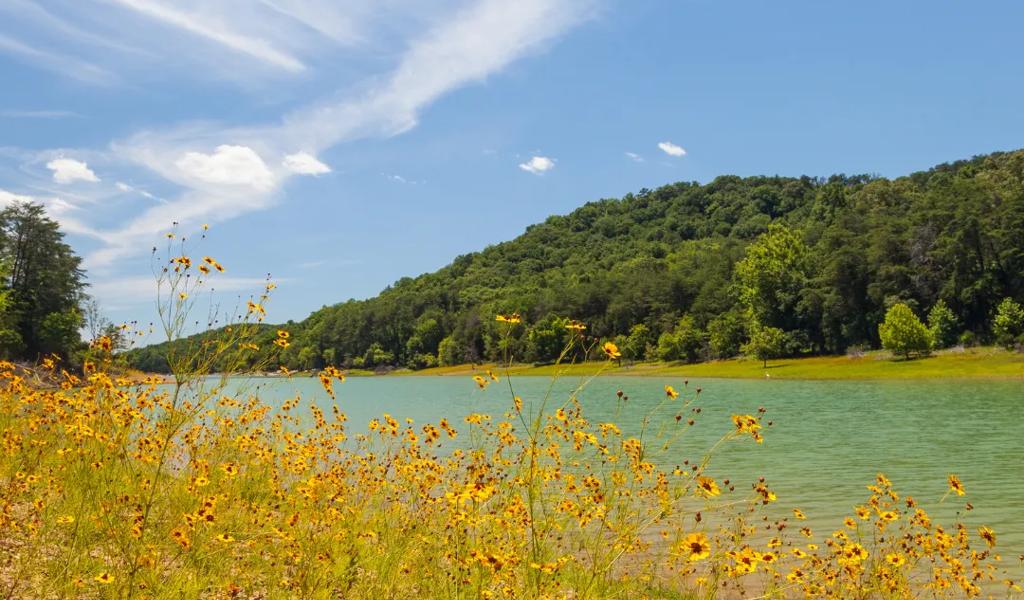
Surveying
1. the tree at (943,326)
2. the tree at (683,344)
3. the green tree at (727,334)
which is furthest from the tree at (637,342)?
the tree at (943,326)

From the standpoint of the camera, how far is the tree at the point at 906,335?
54375mm

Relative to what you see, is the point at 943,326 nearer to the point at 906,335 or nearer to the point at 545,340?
the point at 906,335

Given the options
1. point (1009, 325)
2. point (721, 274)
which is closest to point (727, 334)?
point (721, 274)

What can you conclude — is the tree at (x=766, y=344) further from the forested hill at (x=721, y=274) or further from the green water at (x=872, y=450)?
the green water at (x=872, y=450)

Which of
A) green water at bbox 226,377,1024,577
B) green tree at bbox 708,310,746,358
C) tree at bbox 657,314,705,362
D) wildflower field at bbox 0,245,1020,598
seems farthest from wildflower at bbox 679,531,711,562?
tree at bbox 657,314,705,362

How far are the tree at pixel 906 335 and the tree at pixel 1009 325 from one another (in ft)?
15.4

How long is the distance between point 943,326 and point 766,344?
638 inches

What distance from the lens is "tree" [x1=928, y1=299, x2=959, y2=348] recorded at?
5809 centimetres

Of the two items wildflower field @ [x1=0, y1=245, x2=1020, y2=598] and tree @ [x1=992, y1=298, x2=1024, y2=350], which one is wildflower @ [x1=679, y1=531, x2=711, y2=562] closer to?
wildflower field @ [x1=0, y1=245, x2=1020, y2=598]

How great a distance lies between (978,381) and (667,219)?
107713 mm

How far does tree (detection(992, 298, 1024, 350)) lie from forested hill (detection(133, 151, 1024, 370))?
437 centimetres

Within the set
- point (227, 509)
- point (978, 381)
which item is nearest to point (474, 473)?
point (227, 509)

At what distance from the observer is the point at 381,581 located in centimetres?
434

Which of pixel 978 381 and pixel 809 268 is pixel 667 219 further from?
pixel 978 381
